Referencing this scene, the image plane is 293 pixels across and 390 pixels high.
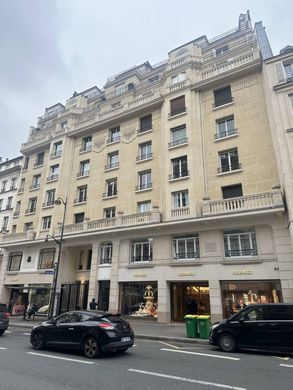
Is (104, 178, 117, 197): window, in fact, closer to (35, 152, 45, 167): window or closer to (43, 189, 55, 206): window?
(43, 189, 55, 206): window

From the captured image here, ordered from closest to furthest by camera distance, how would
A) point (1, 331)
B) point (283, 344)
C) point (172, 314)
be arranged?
point (283, 344), point (1, 331), point (172, 314)

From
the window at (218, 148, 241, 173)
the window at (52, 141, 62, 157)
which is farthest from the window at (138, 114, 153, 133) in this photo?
the window at (52, 141, 62, 157)

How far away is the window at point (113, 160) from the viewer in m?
25.0

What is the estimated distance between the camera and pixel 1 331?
13.3m

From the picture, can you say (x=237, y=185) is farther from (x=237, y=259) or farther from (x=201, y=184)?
(x=237, y=259)

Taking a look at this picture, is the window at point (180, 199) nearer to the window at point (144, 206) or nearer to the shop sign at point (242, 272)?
the window at point (144, 206)

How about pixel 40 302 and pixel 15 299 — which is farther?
pixel 15 299

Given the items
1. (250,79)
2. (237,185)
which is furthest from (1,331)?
(250,79)

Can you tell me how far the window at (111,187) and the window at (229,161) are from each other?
365 inches

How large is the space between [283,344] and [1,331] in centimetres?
1252

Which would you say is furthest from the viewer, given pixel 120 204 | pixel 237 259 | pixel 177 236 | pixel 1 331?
pixel 120 204

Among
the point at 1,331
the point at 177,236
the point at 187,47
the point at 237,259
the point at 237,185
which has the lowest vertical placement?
the point at 1,331

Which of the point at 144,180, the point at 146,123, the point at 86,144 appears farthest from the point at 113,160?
the point at 86,144

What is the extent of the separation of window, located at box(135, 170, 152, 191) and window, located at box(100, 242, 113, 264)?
16.8 feet
